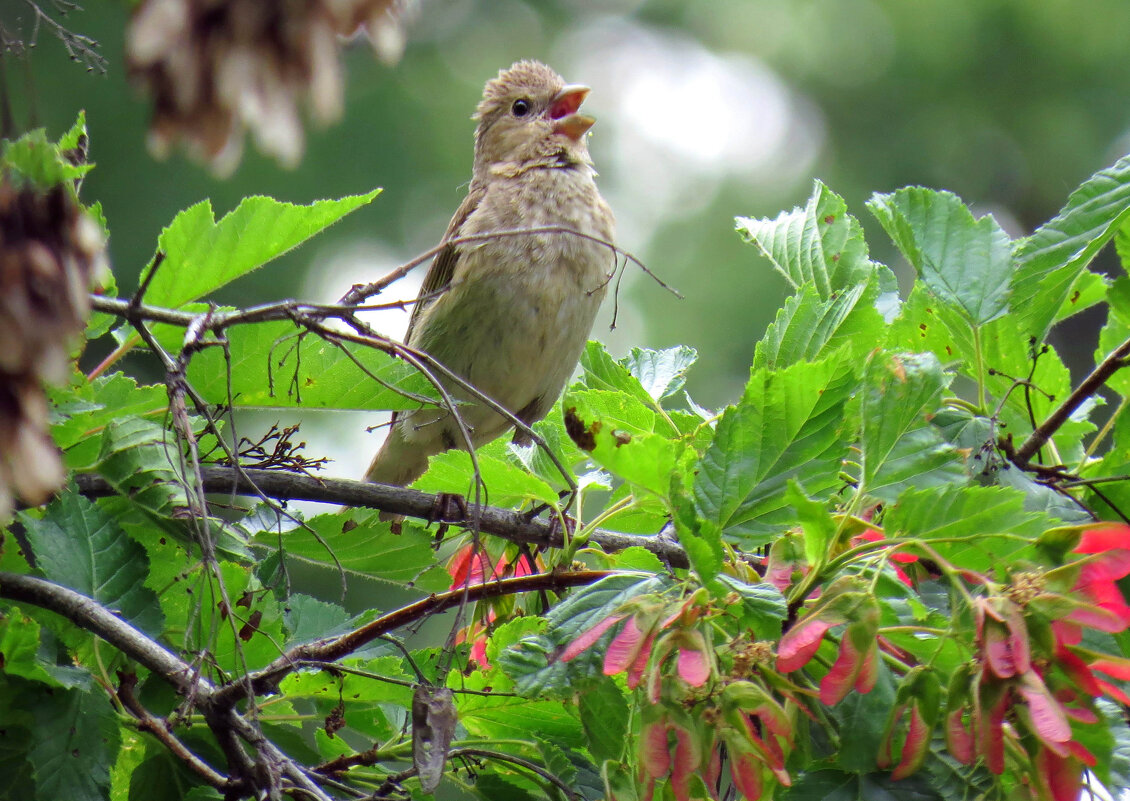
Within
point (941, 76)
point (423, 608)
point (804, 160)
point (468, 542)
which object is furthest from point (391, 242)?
point (423, 608)

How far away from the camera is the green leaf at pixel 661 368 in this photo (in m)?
2.01

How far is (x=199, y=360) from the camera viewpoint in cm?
169

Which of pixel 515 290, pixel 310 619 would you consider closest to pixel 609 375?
pixel 310 619

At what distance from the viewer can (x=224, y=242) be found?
165 centimetres

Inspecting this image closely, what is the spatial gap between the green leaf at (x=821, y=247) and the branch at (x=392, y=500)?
529 mm

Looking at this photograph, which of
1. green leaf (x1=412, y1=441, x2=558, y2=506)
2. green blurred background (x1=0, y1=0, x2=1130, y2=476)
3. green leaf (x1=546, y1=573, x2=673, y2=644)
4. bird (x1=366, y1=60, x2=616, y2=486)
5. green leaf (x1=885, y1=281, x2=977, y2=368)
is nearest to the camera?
green leaf (x1=546, y1=573, x2=673, y2=644)

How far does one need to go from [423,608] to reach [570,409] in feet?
0.92

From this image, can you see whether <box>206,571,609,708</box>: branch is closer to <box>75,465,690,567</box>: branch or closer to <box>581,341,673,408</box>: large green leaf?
<box>75,465,690,567</box>: branch

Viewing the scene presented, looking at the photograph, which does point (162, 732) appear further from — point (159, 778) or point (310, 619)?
point (310, 619)

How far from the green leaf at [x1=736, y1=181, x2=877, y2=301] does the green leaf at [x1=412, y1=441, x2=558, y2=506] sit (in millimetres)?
618

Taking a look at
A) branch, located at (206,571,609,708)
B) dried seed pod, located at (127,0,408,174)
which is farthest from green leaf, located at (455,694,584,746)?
dried seed pod, located at (127,0,408,174)

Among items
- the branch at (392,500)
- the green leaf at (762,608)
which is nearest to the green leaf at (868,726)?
the green leaf at (762,608)

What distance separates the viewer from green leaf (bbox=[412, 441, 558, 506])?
1.57 meters

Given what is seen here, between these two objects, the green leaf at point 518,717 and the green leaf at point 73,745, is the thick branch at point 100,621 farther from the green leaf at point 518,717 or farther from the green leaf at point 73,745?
the green leaf at point 518,717
